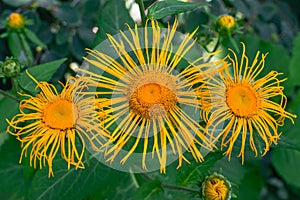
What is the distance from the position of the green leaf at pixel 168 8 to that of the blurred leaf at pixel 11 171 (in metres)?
0.54

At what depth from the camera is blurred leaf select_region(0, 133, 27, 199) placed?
107 cm

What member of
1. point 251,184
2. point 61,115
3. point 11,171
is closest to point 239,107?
point 61,115

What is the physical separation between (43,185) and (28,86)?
176mm

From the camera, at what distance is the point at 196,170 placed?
2.50ft

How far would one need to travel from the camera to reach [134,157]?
79 centimetres

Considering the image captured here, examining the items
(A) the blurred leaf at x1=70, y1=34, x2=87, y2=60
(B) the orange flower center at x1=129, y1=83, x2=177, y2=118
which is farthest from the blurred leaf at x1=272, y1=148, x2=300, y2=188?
(B) the orange flower center at x1=129, y1=83, x2=177, y2=118

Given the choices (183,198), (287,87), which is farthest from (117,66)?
(287,87)

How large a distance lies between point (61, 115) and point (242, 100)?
0.90 ft

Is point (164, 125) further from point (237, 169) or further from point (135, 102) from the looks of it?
point (237, 169)

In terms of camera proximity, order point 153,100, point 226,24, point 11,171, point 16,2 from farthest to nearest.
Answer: point 16,2
point 11,171
point 226,24
point 153,100

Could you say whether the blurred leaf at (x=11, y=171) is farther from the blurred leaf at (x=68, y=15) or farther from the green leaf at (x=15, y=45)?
the blurred leaf at (x=68, y=15)

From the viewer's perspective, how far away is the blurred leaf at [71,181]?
793 millimetres

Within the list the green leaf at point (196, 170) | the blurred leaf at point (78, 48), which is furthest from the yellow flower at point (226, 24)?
the blurred leaf at point (78, 48)

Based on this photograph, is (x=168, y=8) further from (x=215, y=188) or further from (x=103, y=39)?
(x=215, y=188)
